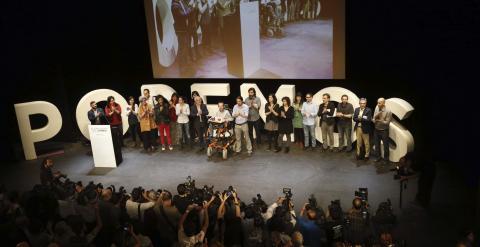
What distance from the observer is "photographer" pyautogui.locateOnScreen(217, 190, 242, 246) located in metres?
5.64

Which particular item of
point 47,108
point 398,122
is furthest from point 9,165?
point 398,122

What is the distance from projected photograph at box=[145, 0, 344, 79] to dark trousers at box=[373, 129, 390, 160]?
68.6 inches

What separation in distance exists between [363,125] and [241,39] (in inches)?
135

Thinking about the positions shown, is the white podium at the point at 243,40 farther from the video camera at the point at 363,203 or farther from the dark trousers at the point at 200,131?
the video camera at the point at 363,203

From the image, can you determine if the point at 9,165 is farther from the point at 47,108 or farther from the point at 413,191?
the point at 413,191

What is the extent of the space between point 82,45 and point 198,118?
379 centimetres

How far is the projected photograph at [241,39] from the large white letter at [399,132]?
1.62 m

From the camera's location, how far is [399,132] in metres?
9.24

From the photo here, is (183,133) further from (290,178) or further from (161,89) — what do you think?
(290,178)

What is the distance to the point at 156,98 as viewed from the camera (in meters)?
10.6

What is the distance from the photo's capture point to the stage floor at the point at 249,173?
27.9 ft

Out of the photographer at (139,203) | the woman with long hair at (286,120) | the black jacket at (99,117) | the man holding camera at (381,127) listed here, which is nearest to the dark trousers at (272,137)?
the woman with long hair at (286,120)

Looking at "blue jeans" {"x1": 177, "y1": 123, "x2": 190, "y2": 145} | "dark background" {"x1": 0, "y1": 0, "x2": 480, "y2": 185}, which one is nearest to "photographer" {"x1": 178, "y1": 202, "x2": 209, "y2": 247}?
"dark background" {"x1": 0, "y1": 0, "x2": 480, "y2": 185}

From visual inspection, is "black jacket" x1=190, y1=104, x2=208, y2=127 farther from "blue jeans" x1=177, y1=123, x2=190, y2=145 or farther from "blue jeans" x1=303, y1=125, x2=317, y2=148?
"blue jeans" x1=303, y1=125, x2=317, y2=148
